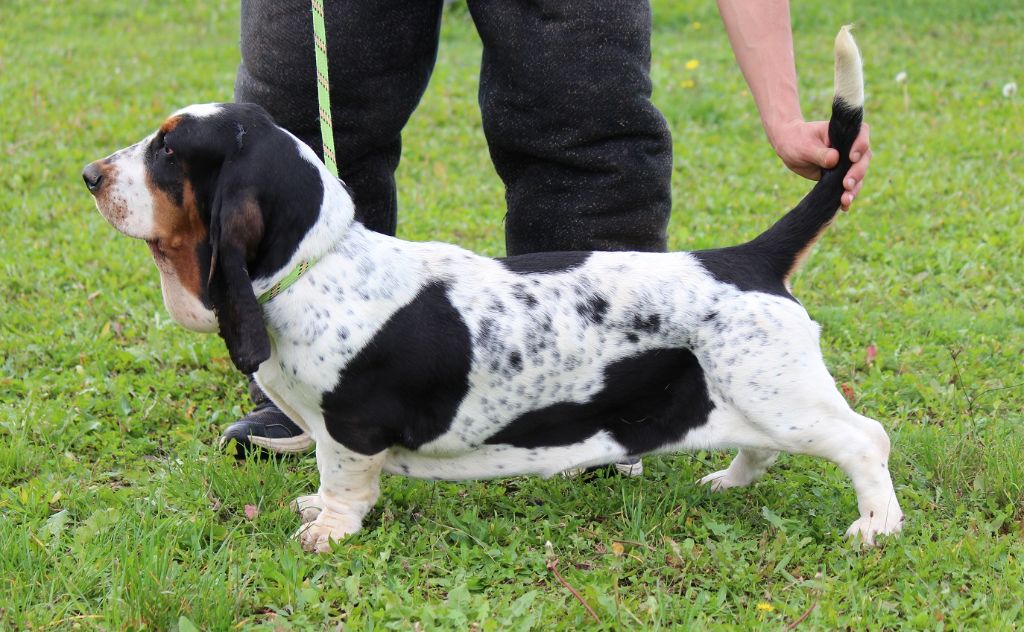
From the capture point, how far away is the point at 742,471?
10.9 ft

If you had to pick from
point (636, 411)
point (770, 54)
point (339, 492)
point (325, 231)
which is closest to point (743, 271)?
point (636, 411)

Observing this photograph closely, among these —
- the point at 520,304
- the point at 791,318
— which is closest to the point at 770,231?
the point at 791,318

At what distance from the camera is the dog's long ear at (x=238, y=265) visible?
2.68 metres

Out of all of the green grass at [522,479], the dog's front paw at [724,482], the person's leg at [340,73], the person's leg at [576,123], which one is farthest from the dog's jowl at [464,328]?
the person's leg at [340,73]

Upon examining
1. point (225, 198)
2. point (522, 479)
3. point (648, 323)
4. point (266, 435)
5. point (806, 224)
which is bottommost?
point (522, 479)

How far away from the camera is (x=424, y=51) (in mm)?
3617

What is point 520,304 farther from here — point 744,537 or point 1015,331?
point 1015,331

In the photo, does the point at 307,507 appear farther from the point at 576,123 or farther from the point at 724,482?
the point at 576,123

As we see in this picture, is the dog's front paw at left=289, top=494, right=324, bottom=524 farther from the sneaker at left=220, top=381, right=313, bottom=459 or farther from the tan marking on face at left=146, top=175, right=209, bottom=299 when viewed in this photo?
the tan marking on face at left=146, top=175, right=209, bottom=299

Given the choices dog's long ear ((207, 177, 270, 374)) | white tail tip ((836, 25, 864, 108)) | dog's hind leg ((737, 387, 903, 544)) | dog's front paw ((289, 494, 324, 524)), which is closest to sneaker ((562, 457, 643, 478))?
dog's hind leg ((737, 387, 903, 544))

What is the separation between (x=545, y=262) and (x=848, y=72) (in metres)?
0.94

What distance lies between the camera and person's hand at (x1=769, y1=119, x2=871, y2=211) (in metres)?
2.92

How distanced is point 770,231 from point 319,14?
54.8 inches

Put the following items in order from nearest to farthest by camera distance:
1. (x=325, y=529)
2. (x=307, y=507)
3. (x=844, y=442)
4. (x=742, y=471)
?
(x=844, y=442) < (x=325, y=529) < (x=307, y=507) < (x=742, y=471)
